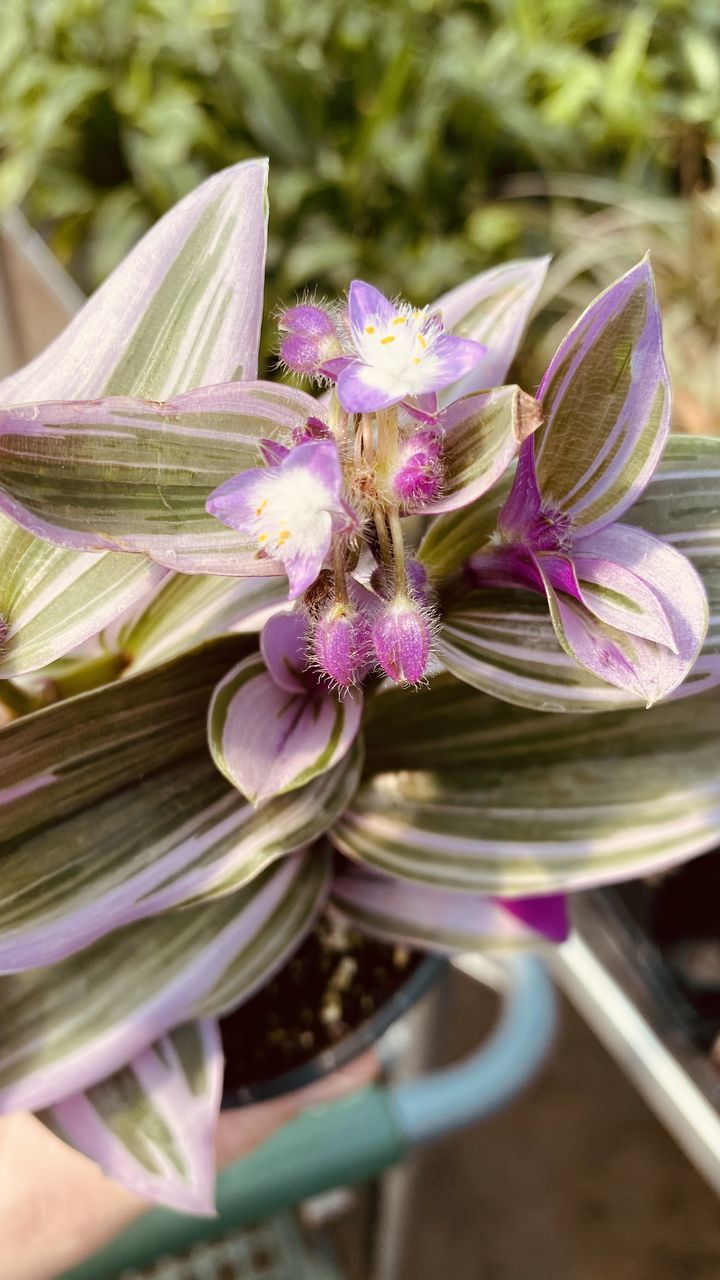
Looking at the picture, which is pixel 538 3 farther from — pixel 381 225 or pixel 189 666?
pixel 189 666

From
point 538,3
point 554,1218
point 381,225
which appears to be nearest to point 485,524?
point 554,1218

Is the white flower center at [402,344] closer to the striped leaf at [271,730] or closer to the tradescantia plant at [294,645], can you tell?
the tradescantia plant at [294,645]

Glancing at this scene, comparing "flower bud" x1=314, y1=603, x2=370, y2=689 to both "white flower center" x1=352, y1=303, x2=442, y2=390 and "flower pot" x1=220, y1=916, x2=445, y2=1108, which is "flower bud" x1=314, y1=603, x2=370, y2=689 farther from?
"flower pot" x1=220, y1=916, x2=445, y2=1108

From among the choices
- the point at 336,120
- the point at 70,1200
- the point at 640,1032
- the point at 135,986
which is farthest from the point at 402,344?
the point at 336,120

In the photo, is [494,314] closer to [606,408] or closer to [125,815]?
[606,408]

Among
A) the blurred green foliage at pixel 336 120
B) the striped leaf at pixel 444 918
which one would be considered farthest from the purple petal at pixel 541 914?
the blurred green foliage at pixel 336 120

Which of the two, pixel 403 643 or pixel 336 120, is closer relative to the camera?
pixel 403 643
